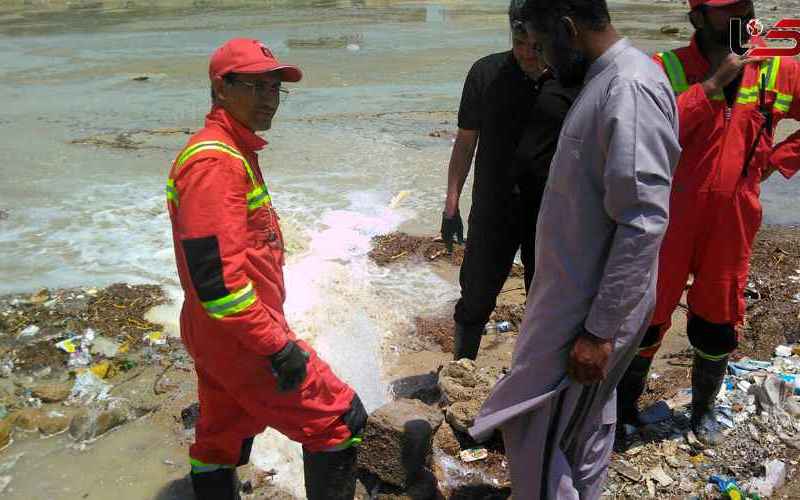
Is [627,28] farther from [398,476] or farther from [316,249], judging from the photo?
[398,476]

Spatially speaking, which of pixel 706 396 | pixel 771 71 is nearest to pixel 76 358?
pixel 706 396

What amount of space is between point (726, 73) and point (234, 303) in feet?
7.18

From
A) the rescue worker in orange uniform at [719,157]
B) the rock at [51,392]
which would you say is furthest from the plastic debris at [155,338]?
the rescue worker in orange uniform at [719,157]

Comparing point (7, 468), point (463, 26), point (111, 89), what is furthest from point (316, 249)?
point (463, 26)

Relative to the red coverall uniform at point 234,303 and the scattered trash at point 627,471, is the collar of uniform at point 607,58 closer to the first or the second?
the red coverall uniform at point 234,303

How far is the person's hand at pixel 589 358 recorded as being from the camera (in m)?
2.21

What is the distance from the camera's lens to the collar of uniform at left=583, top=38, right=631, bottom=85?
2.15 metres

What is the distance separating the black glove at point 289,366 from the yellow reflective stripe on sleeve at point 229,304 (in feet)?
0.71

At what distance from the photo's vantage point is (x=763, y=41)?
290 cm

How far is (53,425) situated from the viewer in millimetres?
3807

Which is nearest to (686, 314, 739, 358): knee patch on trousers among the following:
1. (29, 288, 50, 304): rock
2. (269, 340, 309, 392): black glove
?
(269, 340, 309, 392): black glove

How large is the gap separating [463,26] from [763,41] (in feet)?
69.7

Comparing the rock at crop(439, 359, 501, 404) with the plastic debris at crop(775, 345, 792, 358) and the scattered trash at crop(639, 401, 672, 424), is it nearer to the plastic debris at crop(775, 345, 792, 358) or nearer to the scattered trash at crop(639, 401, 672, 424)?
the scattered trash at crop(639, 401, 672, 424)

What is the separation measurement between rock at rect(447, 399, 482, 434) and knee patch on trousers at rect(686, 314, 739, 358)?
1121mm
